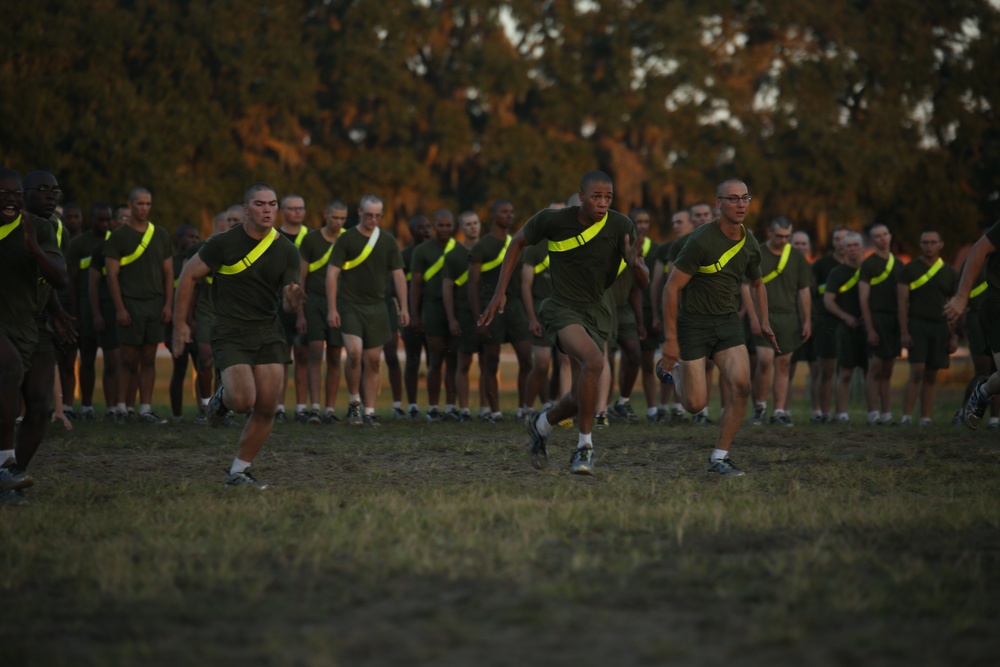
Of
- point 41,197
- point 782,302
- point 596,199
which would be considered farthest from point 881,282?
point 41,197

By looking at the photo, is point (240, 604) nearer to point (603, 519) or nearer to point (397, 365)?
point (603, 519)

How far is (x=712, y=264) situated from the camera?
1051 centimetres

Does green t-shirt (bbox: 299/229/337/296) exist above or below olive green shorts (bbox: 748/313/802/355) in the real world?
above

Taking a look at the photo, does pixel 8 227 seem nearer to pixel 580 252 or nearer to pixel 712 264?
pixel 580 252

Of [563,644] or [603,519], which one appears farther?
[603,519]

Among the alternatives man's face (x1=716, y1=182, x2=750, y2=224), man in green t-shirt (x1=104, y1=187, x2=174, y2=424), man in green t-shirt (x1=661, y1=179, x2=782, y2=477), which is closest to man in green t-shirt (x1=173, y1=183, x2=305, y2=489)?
man in green t-shirt (x1=661, y1=179, x2=782, y2=477)

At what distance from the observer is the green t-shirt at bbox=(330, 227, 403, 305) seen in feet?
48.5

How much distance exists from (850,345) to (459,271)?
16.0 feet

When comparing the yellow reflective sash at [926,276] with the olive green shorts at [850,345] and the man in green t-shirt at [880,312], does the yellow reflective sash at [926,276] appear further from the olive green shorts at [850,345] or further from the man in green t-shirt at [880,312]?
the olive green shorts at [850,345]

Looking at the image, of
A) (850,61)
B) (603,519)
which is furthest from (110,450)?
(850,61)

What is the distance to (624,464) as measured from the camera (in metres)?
11.2

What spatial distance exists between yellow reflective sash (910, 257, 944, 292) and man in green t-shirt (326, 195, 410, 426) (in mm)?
5932

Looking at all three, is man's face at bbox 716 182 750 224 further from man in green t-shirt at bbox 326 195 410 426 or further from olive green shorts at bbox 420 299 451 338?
olive green shorts at bbox 420 299 451 338

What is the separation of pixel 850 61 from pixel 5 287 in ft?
94.1
